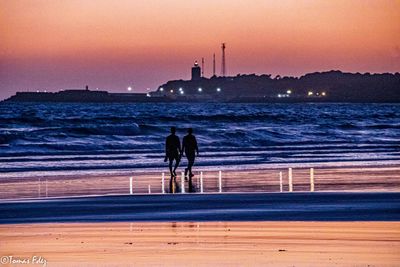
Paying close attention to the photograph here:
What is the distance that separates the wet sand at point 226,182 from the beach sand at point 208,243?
777 cm

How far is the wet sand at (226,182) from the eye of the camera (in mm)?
23969

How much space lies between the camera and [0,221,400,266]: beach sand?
39.7 ft

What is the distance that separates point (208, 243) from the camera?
1359 centimetres

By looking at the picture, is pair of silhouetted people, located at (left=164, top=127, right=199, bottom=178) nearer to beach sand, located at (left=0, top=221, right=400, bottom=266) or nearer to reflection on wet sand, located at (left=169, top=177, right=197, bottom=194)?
reflection on wet sand, located at (left=169, top=177, right=197, bottom=194)

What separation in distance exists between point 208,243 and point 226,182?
1329cm

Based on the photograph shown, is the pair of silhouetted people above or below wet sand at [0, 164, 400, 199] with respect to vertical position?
above

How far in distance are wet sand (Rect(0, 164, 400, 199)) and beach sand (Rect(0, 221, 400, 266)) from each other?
777 centimetres

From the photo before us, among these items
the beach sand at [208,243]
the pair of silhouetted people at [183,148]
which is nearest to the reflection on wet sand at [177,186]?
the pair of silhouetted people at [183,148]
